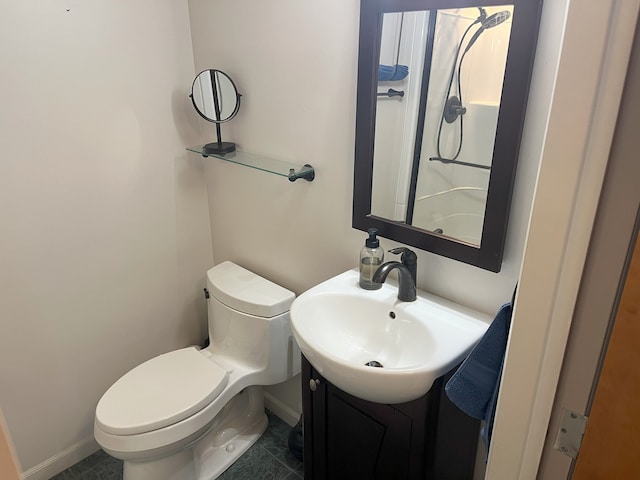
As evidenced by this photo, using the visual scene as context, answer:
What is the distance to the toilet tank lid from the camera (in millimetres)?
1729

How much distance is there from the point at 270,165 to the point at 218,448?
4.06 ft

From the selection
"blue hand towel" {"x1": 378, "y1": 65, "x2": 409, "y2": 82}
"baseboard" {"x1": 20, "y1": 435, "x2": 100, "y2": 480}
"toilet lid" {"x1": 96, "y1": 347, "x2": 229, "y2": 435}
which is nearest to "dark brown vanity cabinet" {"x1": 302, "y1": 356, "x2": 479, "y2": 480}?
"toilet lid" {"x1": 96, "y1": 347, "x2": 229, "y2": 435}

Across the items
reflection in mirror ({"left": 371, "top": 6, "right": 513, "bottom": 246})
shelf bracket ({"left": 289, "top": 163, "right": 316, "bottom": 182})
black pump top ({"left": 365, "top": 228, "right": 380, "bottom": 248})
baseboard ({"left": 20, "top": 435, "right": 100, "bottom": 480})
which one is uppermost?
reflection in mirror ({"left": 371, "top": 6, "right": 513, "bottom": 246})

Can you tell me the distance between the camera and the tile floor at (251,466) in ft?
6.25

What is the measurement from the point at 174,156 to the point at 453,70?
122cm

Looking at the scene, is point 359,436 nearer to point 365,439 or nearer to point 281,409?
point 365,439

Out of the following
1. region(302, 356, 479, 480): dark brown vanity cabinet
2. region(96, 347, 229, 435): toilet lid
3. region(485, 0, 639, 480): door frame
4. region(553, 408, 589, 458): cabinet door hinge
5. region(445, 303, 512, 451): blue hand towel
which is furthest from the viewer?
region(96, 347, 229, 435): toilet lid

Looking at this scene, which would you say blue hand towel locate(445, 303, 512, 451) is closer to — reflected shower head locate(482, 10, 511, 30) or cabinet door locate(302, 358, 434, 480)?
cabinet door locate(302, 358, 434, 480)

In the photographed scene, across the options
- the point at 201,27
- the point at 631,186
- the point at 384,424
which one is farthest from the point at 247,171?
the point at 631,186

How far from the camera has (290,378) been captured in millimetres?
1943

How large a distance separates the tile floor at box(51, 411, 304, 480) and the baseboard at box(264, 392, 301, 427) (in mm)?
99

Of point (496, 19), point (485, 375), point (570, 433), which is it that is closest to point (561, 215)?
point (570, 433)

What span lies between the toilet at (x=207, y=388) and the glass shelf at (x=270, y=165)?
18.4 inches

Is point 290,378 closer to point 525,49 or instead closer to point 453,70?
point 453,70
